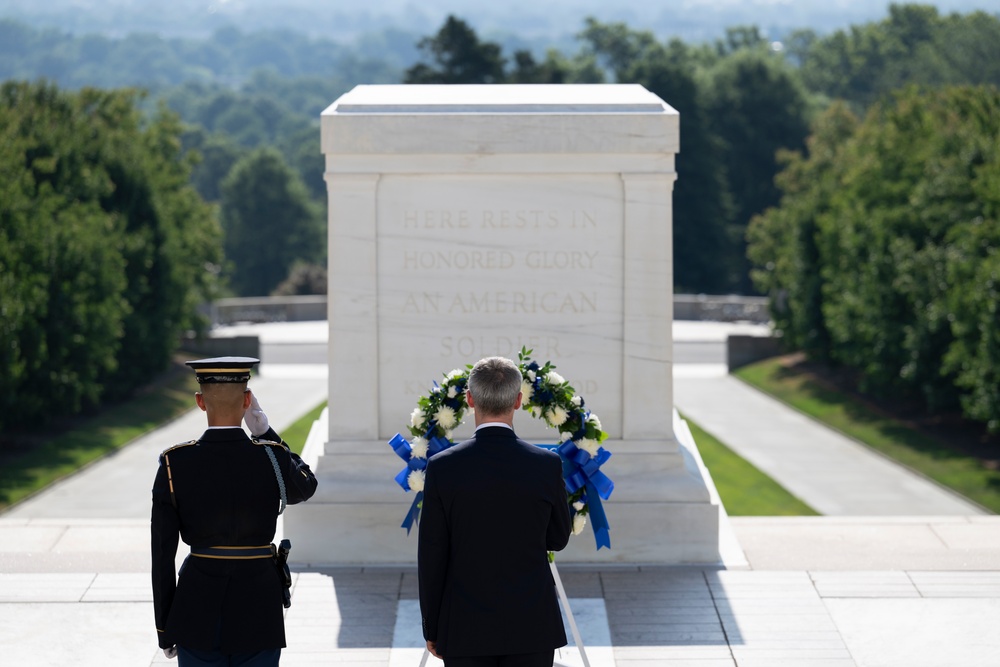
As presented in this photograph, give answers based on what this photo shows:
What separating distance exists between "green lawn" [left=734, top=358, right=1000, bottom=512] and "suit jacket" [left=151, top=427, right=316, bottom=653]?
1757cm

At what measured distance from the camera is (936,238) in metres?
29.4

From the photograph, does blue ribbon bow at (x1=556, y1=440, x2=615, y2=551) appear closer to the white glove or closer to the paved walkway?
the white glove

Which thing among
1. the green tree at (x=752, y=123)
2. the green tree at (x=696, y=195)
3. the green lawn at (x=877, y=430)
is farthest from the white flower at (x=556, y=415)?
the green tree at (x=752, y=123)

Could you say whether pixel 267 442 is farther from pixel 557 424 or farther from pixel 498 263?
pixel 498 263

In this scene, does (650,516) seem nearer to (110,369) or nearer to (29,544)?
(29,544)

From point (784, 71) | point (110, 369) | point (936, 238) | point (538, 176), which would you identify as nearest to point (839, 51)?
point (784, 71)

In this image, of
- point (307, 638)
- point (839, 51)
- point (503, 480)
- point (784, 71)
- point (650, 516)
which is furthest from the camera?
point (839, 51)

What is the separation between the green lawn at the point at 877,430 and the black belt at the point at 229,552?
17571 mm

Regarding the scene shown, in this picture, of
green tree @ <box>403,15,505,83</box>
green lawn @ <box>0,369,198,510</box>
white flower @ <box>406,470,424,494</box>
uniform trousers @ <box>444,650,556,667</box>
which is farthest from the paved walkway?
green tree @ <box>403,15,505,83</box>

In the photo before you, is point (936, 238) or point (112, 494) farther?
point (936, 238)

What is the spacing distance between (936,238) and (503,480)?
2479 cm

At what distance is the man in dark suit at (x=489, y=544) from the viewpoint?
626 cm

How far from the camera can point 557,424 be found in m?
8.83

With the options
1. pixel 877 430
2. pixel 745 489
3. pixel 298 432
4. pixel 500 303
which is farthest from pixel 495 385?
pixel 877 430
